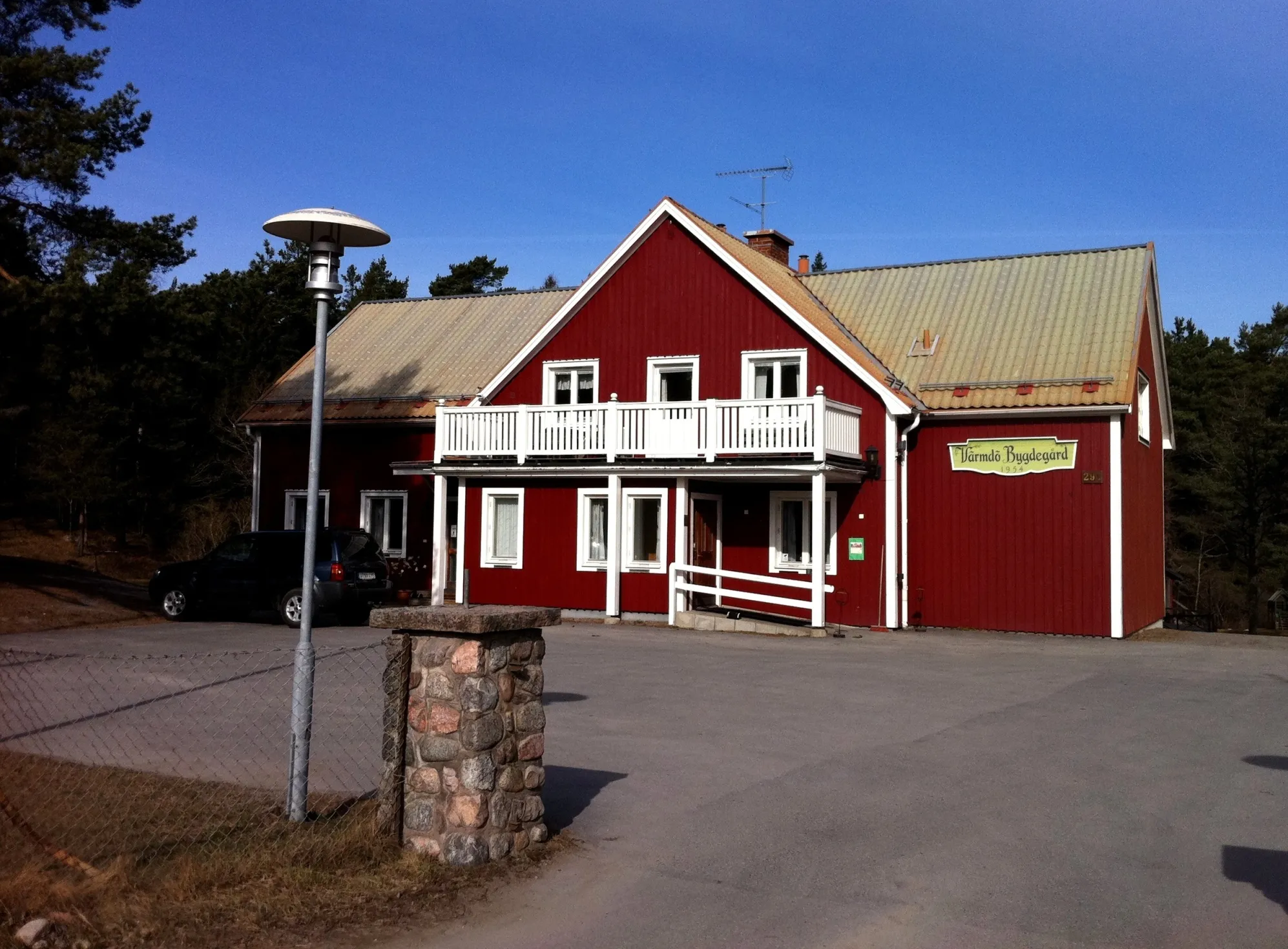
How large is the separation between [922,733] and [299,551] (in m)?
13.6

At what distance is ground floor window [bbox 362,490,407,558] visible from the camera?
2809 centimetres

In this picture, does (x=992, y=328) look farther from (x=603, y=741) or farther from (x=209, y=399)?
(x=209, y=399)

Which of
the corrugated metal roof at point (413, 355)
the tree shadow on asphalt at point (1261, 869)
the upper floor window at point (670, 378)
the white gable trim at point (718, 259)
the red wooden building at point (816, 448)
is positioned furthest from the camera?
the corrugated metal roof at point (413, 355)

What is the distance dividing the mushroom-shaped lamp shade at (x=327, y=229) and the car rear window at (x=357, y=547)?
13816 mm

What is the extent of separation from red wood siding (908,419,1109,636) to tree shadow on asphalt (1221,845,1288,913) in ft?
48.1

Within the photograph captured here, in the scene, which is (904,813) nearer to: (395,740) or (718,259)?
(395,740)

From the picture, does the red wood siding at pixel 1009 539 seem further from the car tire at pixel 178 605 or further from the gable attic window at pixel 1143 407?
the car tire at pixel 178 605

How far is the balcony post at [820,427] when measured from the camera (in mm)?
20688

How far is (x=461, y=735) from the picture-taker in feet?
20.7

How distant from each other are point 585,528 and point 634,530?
3.17 feet

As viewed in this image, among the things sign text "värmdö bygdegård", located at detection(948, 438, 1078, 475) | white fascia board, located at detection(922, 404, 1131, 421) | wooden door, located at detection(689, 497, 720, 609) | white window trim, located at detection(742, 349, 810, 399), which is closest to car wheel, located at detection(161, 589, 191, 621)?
wooden door, located at detection(689, 497, 720, 609)

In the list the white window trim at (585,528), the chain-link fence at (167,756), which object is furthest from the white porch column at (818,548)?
the chain-link fence at (167,756)

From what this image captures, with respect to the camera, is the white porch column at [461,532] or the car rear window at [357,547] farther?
the white porch column at [461,532]

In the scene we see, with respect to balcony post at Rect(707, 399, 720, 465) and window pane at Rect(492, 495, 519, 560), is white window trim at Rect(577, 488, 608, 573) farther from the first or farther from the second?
balcony post at Rect(707, 399, 720, 465)
